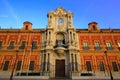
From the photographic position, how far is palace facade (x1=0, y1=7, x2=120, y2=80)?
23.6m

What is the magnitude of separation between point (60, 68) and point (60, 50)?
3.48 m

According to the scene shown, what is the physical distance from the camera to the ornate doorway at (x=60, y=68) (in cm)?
2360

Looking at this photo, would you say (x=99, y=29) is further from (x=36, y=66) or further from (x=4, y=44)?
(x=4, y=44)

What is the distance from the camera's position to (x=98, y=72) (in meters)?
23.6

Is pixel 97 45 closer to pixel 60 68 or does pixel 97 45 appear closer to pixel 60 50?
pixel 60 50

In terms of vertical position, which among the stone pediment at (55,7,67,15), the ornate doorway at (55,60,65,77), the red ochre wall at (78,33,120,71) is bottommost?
the ornate doorway at (55,60,65,77)

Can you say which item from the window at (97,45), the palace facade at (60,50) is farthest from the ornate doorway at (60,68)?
the window at (97,45)

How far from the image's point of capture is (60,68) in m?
24.3

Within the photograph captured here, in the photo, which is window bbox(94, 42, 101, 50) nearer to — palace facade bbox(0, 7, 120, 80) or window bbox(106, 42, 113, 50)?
palace facade bbox(0, 7, 120, 80)

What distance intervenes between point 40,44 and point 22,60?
5046 mm

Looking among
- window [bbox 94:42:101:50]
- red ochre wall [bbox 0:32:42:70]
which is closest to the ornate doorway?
red ochre wall [bbox 0:32:42:70]

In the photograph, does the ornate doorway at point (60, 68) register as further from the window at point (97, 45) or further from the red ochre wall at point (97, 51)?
the window at point (97, 45)

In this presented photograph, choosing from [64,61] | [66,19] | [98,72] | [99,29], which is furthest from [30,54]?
[99,29]

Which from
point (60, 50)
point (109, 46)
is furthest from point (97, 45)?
point (60, 50)
